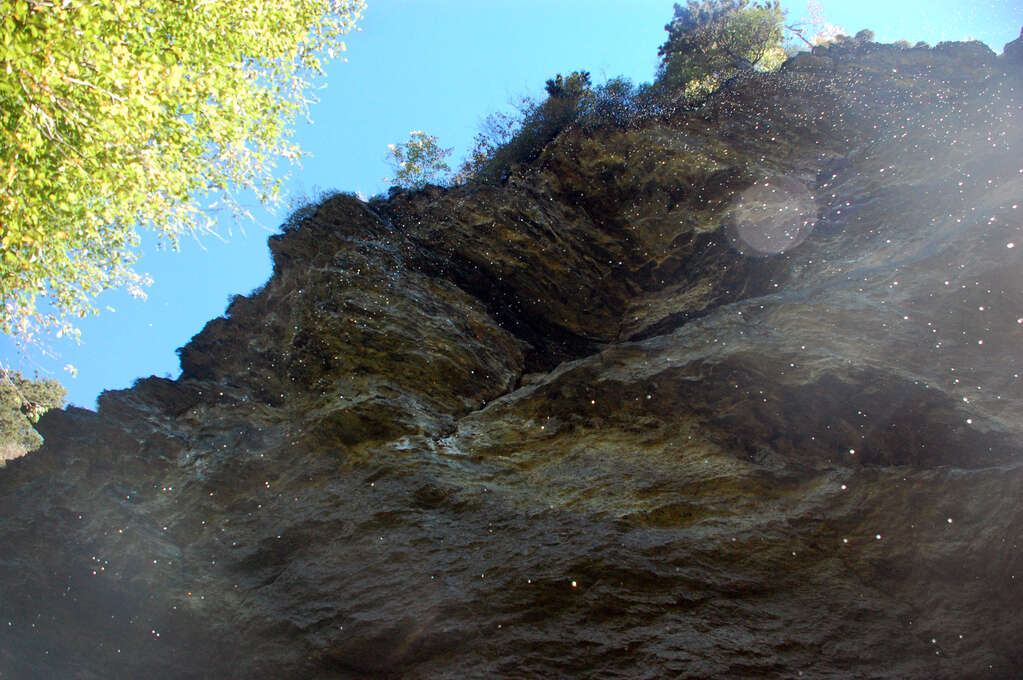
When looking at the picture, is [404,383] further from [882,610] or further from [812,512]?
[882,610]

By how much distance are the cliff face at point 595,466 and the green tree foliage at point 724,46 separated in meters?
12.1

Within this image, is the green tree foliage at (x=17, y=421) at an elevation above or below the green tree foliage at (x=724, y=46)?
below

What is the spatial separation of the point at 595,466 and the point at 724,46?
69.9 ft

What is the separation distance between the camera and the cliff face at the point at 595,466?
485 centimetres

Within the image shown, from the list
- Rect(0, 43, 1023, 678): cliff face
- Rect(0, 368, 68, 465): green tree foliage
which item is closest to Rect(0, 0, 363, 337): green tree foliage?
Rect(0, 43, 1023, 678): cliff face

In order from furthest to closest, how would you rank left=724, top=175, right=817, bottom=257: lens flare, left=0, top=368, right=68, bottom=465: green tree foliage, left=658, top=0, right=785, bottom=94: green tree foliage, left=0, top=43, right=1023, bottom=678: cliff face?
1. left=658, top=0, right=785, bottom=94: green tree foliage
2. left=0, top=368, right=68, bottom=465: green tree foliage
3. left=724, top=175, right=817, bottom=257: lens flare
4. left=0, top=43, right=1023, bottom=678: cliff face

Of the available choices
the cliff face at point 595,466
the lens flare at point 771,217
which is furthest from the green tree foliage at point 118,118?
the lens flare at point 771,217

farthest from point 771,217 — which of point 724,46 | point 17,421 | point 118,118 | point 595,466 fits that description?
point 17,421

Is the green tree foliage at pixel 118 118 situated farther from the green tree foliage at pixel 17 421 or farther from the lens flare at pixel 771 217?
the green tree foliage at pixel 17 421

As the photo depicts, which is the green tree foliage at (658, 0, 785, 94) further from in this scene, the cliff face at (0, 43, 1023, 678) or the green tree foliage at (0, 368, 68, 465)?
the green tree foliage at (0, 368, 68, 465)

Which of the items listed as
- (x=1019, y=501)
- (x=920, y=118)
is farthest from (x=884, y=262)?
(x=920, y=118)

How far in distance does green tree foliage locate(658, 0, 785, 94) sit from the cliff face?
12123mm

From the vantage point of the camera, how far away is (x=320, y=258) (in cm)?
1076

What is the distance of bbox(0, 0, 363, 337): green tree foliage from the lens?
688 cm
